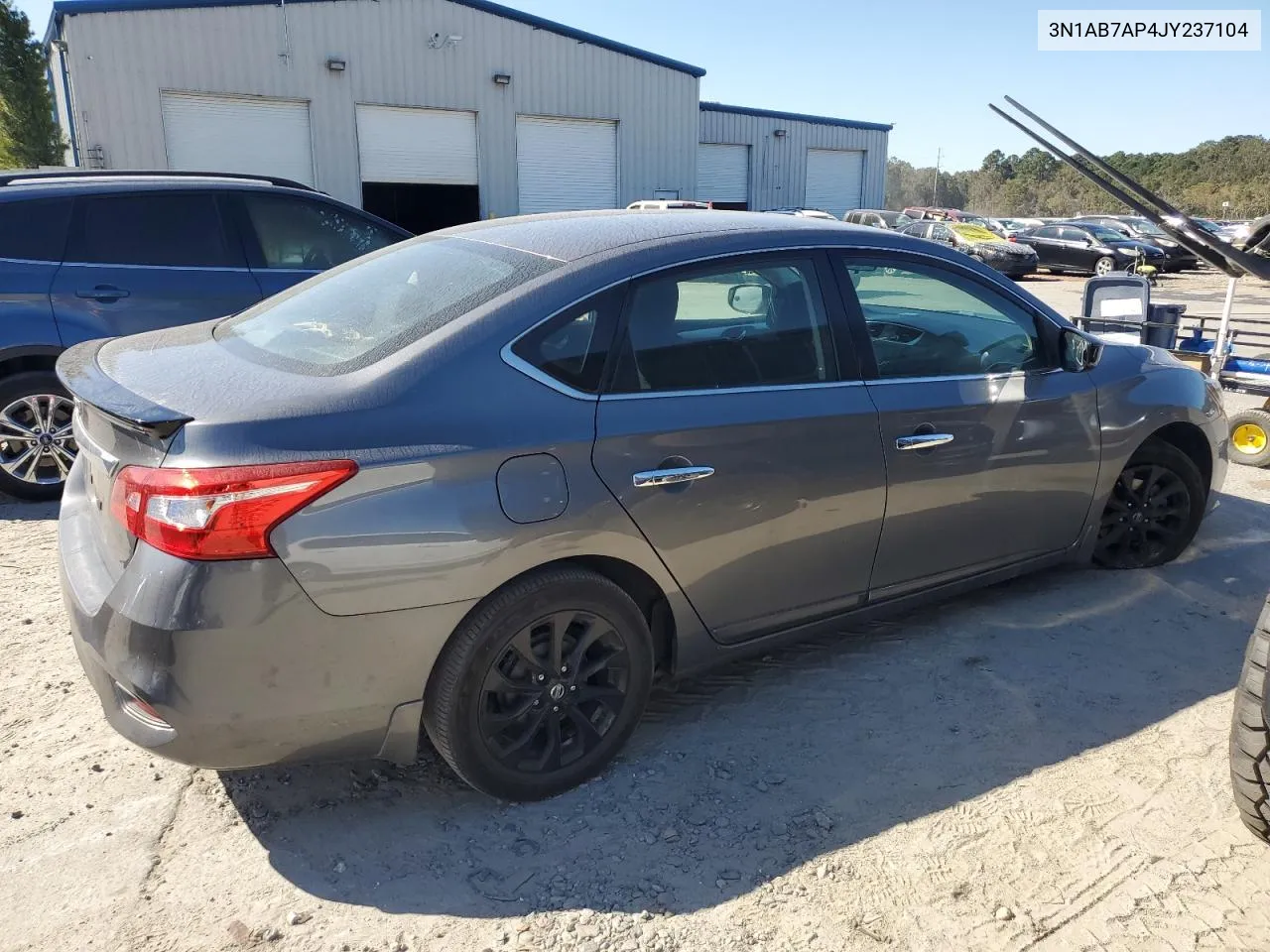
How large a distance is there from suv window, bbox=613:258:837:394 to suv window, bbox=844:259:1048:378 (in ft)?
0.82

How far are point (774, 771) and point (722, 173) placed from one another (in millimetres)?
27443

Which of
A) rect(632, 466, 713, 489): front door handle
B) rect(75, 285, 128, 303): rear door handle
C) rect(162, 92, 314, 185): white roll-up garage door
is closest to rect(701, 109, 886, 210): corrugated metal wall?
rect(162, 92, 314, 185): white roll-up garage door

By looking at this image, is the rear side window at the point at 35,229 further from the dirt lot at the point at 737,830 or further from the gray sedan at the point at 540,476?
the gray sedan at the point at 540,476

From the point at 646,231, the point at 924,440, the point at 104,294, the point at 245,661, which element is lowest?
the point at 245,661

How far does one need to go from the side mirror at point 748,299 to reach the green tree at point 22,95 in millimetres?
21235

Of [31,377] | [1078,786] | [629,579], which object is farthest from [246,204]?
[1078,786]

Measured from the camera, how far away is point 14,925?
2291 millimetres

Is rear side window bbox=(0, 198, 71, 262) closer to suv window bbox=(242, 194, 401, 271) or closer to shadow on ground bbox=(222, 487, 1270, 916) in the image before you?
suv window bbox=(242, 194, 401, 271)

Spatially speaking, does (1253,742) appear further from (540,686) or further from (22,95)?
(22,95)

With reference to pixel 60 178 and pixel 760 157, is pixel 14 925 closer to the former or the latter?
pixel 60 178

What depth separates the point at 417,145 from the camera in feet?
62.5

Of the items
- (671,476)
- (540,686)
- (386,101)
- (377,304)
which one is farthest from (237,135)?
(540,686)

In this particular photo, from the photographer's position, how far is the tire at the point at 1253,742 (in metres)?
2.41

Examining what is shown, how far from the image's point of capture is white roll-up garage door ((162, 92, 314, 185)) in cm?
1656
